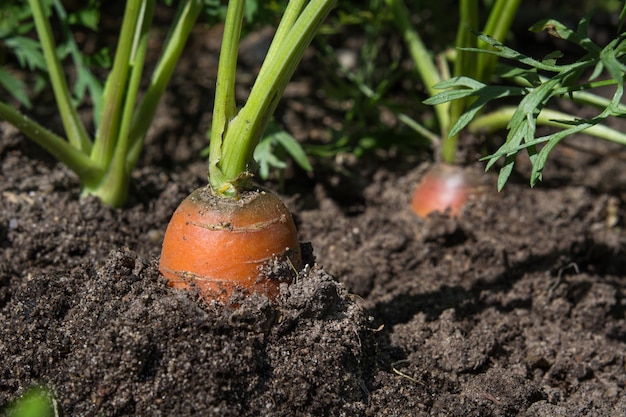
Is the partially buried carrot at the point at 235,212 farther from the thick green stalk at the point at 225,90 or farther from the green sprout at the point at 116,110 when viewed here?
the green sprout at the point at 116,110

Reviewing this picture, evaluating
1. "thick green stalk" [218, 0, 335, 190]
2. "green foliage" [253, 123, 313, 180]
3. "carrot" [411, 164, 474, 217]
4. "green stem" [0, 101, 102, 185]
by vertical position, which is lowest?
"carrot" [411, 164, 474, 217]

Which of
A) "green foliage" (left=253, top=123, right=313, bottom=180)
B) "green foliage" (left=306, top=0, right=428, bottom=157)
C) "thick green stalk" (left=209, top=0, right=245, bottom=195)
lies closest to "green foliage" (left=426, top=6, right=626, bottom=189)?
"thick green stalk" (left=209, top=0, right=245, bottom=195)

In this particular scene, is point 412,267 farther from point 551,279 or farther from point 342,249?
point 551,279

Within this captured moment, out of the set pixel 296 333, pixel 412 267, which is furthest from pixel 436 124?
pixel 296 333

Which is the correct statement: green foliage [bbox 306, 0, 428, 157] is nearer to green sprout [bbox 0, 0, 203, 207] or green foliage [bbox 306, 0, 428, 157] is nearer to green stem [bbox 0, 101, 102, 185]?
green sprout [bbox 0, 0, 203, 207]

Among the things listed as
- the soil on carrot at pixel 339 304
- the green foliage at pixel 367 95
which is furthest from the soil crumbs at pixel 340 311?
the green foliage at pixel 367 95

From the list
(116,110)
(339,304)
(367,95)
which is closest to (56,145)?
(116,110)

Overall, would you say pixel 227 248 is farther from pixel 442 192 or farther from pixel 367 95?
pixel 367 95
